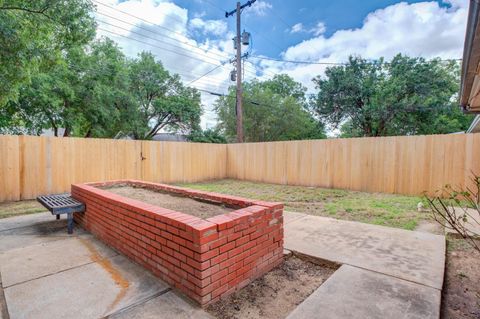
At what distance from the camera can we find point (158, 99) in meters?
18.1

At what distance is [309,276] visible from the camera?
8.17 feet

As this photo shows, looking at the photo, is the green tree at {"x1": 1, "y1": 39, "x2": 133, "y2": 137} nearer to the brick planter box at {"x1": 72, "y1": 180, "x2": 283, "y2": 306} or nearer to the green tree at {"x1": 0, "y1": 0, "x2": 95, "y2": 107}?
the green tree at {"x1": 0, "y1": 0, "x2": 95, "y2": 107}

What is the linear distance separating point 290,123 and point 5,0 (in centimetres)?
1800

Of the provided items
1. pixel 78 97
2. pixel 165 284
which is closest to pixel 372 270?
pixel 165 284

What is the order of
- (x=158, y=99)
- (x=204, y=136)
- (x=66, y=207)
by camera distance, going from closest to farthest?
(x=66, y=207) → (x=158, y=99) → (x=204, y=136)

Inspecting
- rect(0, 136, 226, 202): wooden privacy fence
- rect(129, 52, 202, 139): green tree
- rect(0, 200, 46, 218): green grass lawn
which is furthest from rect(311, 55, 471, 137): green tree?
rect(0, 200, 46, 218): green grass lawn

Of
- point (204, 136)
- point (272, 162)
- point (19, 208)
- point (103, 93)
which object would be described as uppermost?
point (103, 93)

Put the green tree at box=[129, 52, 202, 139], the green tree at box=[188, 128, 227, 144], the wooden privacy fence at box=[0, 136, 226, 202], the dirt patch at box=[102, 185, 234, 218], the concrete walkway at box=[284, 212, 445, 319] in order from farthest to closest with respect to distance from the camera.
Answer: the green tree at box=[188, 128, 227, 144] < the green tree at box=[129, 52, 202, 139] < the wooden privacy fence at box=[0, 136, 226, 202] < the dirt patch at box=[102, 185, 234, 218] < the concrete walkway at box=[284, 212, 445, 319]

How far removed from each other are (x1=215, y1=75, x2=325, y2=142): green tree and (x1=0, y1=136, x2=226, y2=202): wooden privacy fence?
34.4 ft

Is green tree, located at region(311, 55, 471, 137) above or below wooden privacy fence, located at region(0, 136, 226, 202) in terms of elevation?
above

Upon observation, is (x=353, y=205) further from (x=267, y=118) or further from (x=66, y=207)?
(x=267, y=118)

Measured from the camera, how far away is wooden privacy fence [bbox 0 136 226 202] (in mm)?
6145

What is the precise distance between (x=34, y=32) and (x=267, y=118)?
16.6m

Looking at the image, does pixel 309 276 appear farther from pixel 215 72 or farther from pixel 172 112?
pixel 172 112
